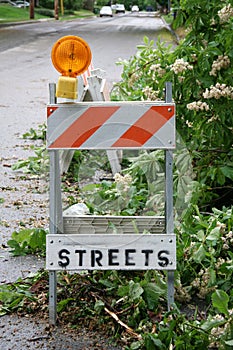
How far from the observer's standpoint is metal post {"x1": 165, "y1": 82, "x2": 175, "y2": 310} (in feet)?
11.9

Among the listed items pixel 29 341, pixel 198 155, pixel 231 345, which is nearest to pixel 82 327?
pixel 29 341

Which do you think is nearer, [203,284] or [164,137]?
[164,137]

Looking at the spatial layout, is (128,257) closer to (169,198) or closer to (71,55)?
(169,198)

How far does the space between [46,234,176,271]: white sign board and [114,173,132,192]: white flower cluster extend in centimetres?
100

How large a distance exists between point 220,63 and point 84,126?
4.78 ft

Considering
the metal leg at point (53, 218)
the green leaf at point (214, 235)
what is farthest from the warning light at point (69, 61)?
the green leaf at point (214, 235)

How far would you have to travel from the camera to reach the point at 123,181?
4734mm

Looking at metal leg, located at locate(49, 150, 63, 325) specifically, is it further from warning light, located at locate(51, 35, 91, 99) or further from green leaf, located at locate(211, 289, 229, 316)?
green leaf, located at locate(211, 289, 229, 316)

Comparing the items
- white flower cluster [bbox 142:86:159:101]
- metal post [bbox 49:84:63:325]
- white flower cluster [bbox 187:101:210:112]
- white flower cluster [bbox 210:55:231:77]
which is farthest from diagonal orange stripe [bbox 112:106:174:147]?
white flower cluster [bbox 142:86:159:101]

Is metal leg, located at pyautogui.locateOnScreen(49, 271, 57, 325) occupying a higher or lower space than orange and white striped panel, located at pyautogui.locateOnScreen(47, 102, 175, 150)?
lower

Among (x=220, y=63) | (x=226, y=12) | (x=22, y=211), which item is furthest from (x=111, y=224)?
(x=22, y=211)

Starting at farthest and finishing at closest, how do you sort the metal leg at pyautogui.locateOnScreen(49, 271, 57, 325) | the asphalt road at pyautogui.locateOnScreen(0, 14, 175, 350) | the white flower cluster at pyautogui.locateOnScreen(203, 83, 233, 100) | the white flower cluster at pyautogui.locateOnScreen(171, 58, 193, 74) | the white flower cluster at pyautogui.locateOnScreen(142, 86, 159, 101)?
the white flower cluster at pyautogui.locateOnScreen(142, 86, 159, 101) → the white flower cluster at pyautogui.locateOnScreen(171, 58, 193, 74) → the white flower cluster at pyautogui.locateOnScreen(203, 83, 233, 100) → the metal leg at pyautogui.locateOnScreen(49, 271, 57, 325) → the asphalt road at pyautogui.locateOnScreen(0, 14, 175, 350)

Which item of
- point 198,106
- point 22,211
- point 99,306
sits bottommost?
point 99,306

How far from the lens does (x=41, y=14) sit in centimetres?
6275
